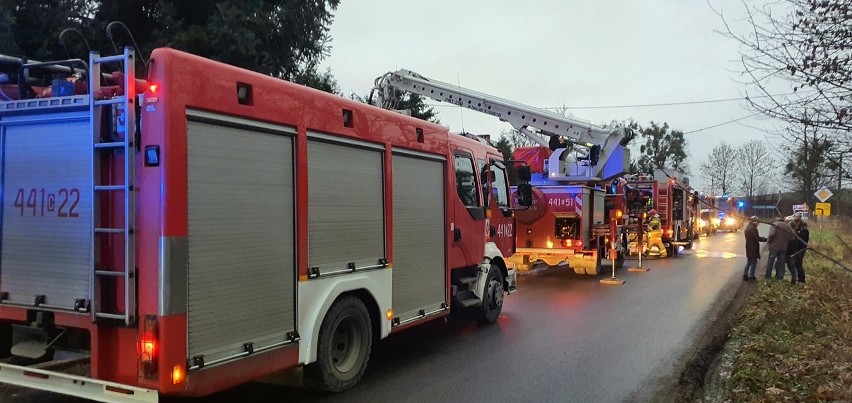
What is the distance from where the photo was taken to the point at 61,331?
4.33 metres

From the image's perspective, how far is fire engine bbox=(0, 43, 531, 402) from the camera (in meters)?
3.84

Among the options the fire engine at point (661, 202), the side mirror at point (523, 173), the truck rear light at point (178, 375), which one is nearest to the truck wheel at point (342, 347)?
the truck rear light at point (178, 375)

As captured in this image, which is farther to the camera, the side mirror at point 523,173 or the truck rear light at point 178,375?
the side mirror at point 523,173

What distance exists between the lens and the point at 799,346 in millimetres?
6750

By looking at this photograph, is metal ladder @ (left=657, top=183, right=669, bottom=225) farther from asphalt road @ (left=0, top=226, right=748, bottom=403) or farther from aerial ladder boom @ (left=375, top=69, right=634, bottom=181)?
asphalt road @ (left=0, top=226, right=748, bottom=403)

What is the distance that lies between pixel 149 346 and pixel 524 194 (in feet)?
19.7

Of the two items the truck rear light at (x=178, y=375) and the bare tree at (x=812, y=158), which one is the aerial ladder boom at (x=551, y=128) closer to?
the bare tree at (x=812, y=158)

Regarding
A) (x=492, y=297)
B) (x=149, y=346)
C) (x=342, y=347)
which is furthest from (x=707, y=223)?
(x=149, y=346)

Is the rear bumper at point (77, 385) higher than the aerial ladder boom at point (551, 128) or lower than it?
lower

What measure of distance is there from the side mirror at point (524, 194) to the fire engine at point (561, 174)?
17.0 ft

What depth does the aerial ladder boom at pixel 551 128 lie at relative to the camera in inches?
642

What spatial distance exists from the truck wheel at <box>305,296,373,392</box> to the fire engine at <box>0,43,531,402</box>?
0.6 inches

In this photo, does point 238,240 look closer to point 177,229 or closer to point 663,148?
point 177,229

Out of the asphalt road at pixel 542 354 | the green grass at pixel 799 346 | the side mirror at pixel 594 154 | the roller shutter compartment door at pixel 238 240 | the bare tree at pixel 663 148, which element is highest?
the bare tree at pixel 663 148
